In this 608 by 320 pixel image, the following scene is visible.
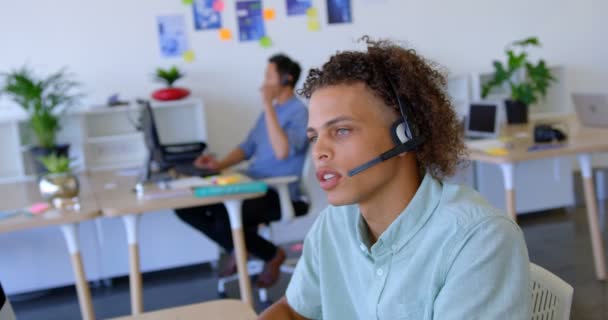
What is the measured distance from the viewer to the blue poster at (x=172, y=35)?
475 centimetres

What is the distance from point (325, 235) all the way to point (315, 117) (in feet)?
0.86

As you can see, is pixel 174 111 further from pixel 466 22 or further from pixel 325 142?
pixel 325 142

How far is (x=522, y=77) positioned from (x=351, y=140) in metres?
4.26

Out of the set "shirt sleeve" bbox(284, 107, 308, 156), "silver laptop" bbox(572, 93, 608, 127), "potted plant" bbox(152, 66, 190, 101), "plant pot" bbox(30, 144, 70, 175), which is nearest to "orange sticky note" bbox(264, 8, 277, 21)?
"potted plant" bbox(152, 66, 190, 101)

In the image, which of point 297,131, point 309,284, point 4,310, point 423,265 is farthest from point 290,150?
point 423,265

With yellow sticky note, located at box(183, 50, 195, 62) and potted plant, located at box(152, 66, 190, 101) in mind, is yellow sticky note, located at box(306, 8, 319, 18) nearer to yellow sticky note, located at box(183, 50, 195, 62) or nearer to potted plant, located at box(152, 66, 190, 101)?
yellow sticky note, located at box(183, 50, 195, 62)

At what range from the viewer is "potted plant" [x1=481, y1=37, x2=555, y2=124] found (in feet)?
15.9

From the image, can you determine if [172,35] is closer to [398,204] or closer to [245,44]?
[245,44]

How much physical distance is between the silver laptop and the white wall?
1331 mm

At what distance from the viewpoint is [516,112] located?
4.84 m

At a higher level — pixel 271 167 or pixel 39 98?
pixel 39 98

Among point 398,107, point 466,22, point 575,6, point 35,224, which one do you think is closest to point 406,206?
point 398,107

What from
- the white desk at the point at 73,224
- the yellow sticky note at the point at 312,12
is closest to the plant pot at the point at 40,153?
the white desk at the point at 73,224

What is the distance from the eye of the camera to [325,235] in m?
1.37
